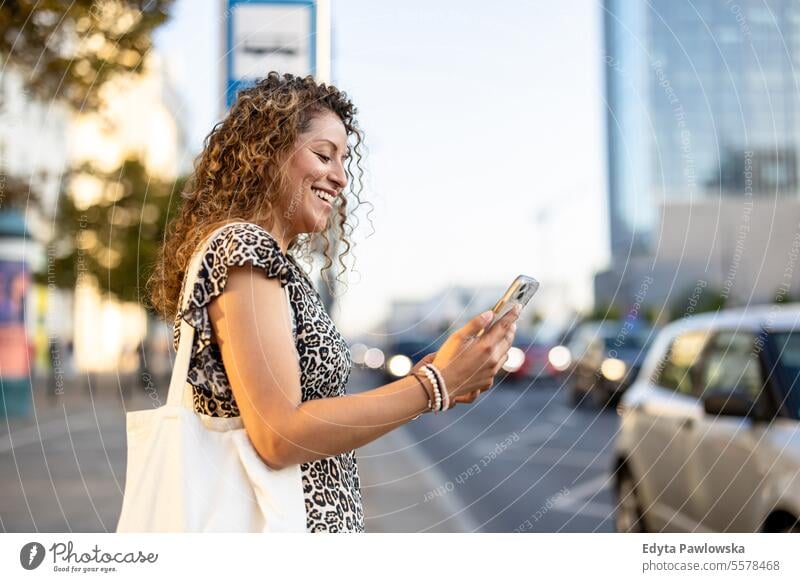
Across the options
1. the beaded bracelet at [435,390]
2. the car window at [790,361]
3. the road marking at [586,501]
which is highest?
the beaded bracelet at [435,390]

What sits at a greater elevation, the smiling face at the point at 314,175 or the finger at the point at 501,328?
the smiling face at the point at 314,175

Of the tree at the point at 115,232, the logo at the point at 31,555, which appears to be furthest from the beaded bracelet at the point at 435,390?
the tree at the point at 115,232

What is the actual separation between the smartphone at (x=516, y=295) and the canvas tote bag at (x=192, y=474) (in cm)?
54

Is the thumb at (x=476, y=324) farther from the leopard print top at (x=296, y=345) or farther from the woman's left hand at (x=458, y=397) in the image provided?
the leopard print top at (x=296, y=345)

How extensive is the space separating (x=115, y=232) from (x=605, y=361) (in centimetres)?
1335

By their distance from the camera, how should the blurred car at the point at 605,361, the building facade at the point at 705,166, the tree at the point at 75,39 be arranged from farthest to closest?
1. the building facade at the point at 705,166
2. the blurred car at the point at 605,361
3. the tree at the point at 75,39

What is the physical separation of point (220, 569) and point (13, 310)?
12794 mm

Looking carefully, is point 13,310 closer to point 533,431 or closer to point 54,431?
point 54,431

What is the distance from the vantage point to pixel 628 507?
620 centimetres

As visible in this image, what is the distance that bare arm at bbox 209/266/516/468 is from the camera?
1863 millimetres

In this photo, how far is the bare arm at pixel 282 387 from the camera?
186 cm

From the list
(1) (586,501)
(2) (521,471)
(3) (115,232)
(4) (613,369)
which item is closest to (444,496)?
(1) (586,501)

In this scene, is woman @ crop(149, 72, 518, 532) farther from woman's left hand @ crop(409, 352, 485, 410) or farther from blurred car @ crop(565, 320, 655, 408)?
blurred car @ crop(565, 320, 655, 408)

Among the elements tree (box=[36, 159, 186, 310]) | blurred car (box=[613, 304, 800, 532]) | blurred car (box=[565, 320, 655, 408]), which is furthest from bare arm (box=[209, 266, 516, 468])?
tree (box=[36, 159, 186, 310])
